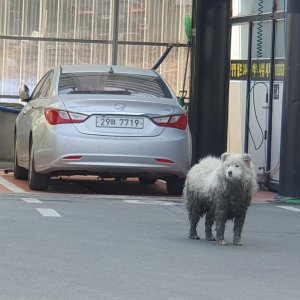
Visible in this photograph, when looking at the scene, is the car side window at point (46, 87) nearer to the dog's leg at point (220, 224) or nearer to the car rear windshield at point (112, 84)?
the car rear windshield at point (112, 84)

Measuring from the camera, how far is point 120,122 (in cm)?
1212

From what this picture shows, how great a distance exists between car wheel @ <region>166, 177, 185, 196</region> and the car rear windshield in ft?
3.42

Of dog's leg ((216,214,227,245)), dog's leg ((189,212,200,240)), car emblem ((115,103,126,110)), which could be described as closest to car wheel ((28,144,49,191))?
car emblem ((115,103,126,110))

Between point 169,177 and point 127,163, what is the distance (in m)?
0.94

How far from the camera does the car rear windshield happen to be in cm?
1272

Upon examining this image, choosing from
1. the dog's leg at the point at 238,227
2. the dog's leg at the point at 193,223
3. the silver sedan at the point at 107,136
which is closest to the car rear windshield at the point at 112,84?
the silver sedan at the point at 107,136

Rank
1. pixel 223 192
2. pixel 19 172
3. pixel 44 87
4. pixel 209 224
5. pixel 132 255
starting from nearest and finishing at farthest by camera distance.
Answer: pixel 132 255 < pixel 223 192 < pixel 209 224 < pixel 44 87 < pixel 19 172

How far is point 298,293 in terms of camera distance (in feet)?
23.3

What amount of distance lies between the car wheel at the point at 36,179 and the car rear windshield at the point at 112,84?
3.10 feet

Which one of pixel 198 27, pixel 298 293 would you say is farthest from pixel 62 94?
pixel 298 293

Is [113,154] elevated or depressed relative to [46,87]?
depressed

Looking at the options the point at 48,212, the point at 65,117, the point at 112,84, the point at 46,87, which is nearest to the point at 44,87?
the point at 46,87

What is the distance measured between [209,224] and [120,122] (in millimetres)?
3084

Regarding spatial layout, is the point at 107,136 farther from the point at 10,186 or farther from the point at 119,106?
the point at 10,186
